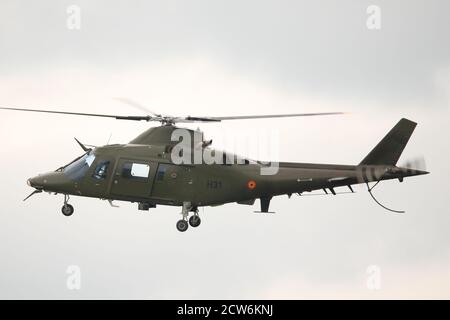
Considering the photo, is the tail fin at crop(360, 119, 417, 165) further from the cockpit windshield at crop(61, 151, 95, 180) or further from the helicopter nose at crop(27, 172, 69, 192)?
the helicopter nose at crop(27, 172, 69, 192)

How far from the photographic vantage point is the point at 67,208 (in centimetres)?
7062

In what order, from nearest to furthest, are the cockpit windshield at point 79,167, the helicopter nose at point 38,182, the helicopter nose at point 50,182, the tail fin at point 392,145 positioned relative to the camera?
the tail fin at point 392,145, the cockpit windshield at point 79,167, the helicopter nose at point 50,182, the helicopter nose at point 38,182

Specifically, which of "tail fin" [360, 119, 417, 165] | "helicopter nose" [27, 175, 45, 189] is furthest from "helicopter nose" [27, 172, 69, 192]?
"tail fin" [360, 119, 417, 165]

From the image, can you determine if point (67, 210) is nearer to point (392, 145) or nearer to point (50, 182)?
point (50, 182)

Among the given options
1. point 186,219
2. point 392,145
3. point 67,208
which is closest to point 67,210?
point 67,208

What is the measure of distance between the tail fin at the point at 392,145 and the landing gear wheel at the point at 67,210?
1305 centimetres

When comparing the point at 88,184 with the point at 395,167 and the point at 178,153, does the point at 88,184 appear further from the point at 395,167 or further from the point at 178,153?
the point at 395,167

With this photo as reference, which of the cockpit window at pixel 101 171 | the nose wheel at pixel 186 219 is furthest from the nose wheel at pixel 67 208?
the nose wheel at pixel 186 219

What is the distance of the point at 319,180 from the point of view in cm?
6750

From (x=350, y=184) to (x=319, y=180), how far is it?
129 centimetres

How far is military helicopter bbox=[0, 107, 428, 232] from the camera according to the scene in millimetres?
67188

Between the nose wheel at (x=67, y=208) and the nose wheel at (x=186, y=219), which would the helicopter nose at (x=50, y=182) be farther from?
the nose wheel at (x=186, y=219)

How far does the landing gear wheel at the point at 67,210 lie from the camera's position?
7062 cm

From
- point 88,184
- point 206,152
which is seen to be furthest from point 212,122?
point 88,184
